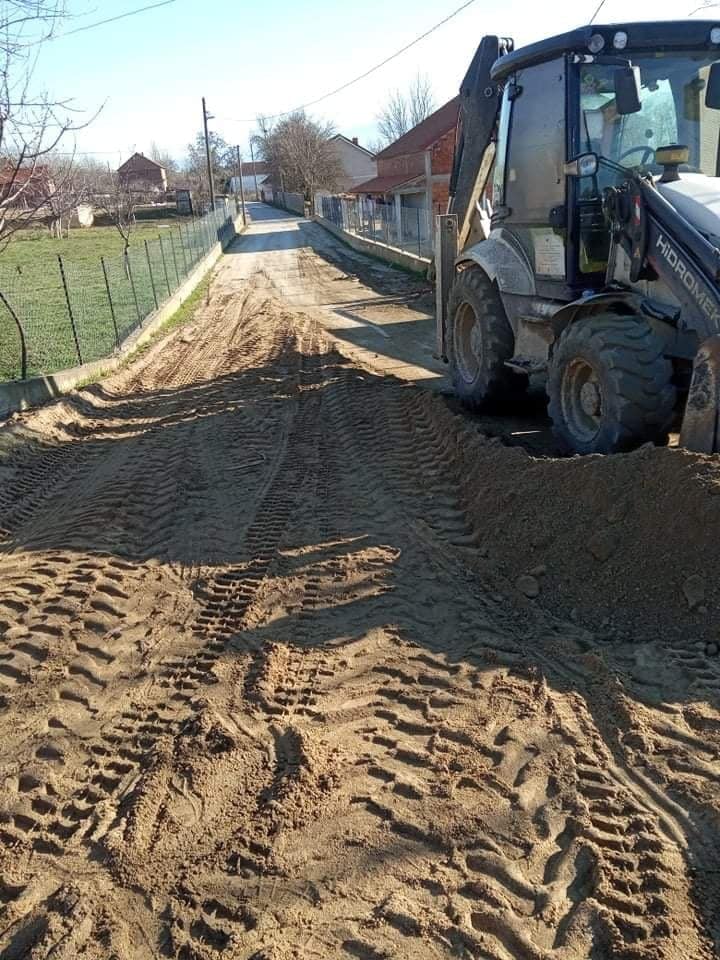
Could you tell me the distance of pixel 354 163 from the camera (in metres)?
82.9

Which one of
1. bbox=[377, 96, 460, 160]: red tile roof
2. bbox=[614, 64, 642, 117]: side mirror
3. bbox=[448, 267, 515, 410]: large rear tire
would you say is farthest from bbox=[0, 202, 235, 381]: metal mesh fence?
bbox=[377, 96, 460, 160]: red tile roof

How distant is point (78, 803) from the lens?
10.5ft

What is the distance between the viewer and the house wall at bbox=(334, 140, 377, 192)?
81062mm

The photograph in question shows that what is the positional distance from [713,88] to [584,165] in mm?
1058

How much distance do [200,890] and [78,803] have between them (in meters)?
0.76

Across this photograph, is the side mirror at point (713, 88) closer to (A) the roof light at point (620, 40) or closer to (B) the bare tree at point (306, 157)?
(A) the roof light at point (620, 40)

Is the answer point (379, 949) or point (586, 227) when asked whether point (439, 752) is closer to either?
point (379, 949)

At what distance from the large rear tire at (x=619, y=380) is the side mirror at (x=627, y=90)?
1.37 meters

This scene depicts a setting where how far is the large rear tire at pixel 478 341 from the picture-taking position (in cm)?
754

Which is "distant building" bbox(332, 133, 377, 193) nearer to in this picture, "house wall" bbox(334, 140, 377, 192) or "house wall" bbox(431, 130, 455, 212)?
"house wall" bbox(334, 140, 377, 192)

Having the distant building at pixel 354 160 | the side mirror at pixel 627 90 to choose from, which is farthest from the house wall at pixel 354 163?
the side mirror at pixel 627 90

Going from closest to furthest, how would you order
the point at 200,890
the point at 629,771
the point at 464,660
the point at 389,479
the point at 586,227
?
1. the point at 200,890
2. the point at 629,771
3. the point at 464,660
4. the point at 586,227
5. the point at 389,479

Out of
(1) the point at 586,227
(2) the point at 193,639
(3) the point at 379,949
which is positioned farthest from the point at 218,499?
(3) the point at 379,949

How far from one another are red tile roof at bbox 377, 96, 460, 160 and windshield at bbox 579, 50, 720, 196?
3214 cm
